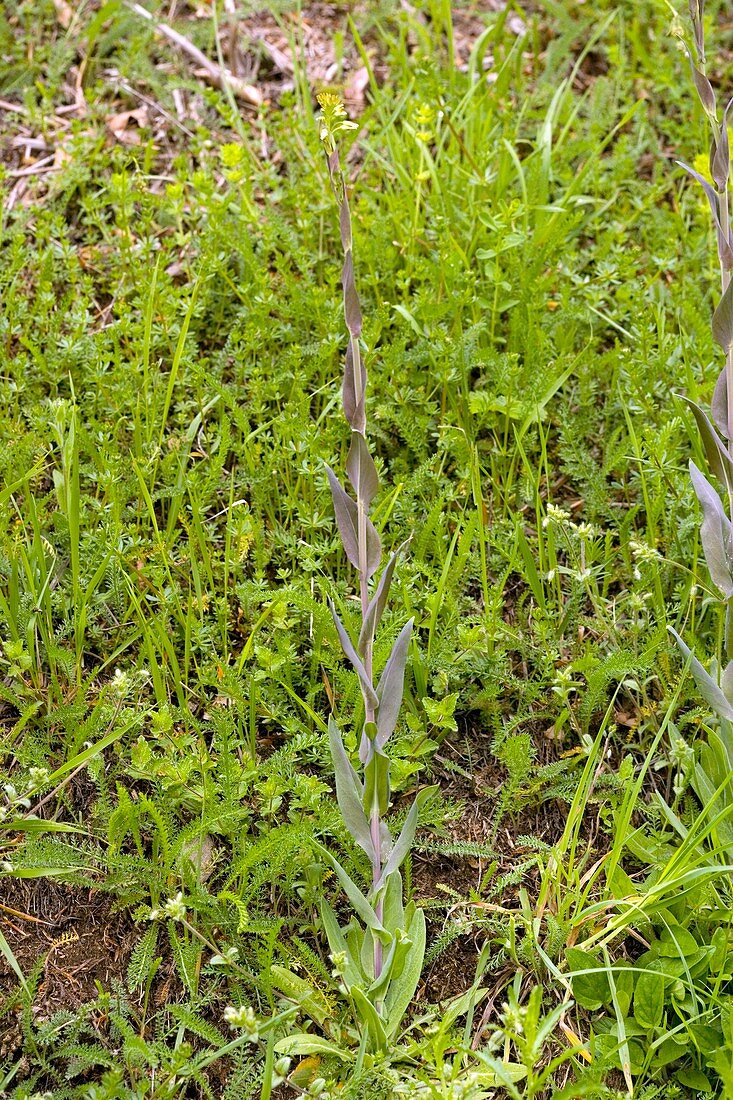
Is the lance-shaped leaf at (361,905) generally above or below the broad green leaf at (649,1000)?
above

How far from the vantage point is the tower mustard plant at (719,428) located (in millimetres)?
2064

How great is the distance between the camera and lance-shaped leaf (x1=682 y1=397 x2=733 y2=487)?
2.13 m

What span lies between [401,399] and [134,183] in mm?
1248

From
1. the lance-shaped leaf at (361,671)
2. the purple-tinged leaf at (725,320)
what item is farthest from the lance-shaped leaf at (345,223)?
the purple-tinged leaf at (725,320)

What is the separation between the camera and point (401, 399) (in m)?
3.09

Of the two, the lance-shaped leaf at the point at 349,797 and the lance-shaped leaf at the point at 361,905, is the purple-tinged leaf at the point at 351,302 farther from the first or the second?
the lance-shaped leaf at the point at 361,905

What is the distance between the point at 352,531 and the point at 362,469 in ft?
0.44

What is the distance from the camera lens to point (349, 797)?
2.07 metres

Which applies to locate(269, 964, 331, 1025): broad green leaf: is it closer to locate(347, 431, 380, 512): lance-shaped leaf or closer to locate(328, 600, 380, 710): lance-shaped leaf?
locate(328, 600, 380, 710): lance-shaped leaf

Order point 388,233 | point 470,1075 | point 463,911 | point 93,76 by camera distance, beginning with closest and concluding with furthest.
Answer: point 470,1075 → point 463,911 → point 388,233 → point 93,76

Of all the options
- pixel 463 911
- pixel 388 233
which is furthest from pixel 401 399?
pixel 463 911

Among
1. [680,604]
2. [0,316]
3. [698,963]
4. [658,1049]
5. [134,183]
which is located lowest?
[658,1049]

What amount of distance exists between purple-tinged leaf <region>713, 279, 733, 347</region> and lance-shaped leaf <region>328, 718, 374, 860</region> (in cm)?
116

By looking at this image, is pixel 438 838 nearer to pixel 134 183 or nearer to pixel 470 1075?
pixel 470 1075
